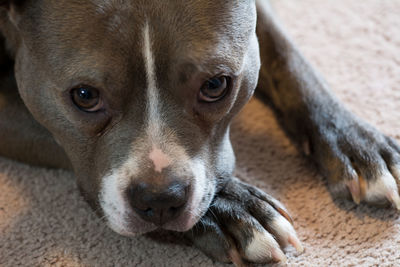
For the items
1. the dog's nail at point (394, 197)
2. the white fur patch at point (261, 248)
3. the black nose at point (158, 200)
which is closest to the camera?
the black nose at point (158, 200)

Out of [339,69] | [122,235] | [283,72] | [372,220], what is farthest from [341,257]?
[339,69]

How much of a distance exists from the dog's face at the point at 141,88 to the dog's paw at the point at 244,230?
0.07m

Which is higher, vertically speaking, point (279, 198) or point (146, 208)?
point (146, 208)

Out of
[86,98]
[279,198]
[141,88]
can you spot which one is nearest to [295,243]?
[279,198]

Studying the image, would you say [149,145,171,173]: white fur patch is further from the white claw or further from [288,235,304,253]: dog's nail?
the white claw

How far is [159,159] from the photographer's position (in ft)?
5.30

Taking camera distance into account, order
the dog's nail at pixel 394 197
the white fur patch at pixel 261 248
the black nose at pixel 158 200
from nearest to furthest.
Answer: the black nose at pixel 158 200 → the white fur patch at pixel 261 248 → the dog's nail at pixel 394 197

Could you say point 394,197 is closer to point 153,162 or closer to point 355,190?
point 355,190

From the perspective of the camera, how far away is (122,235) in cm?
180

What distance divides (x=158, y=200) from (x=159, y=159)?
12 centimetres

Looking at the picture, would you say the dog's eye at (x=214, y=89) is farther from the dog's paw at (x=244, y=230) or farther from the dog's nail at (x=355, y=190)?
the dog's nail at (x=355, y=190)

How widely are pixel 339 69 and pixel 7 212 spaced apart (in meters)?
1.52

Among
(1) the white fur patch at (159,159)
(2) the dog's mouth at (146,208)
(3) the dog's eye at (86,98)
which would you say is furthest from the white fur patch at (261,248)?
(3) the dog's eye at (86,98)

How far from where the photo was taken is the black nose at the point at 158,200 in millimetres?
1574
